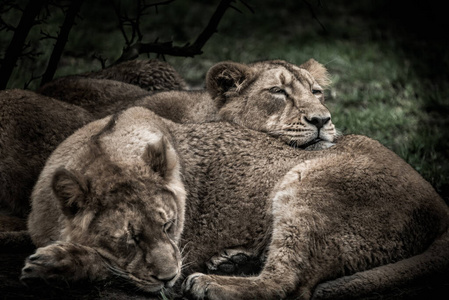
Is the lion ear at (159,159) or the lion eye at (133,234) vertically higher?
the lion ear at (159,159)

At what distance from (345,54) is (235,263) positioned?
271 inches

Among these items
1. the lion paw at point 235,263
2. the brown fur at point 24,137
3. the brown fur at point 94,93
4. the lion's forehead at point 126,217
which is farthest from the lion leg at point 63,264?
the brown fur at point 94,93

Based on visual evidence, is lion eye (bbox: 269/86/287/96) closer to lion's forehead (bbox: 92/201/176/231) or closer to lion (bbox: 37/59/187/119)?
lion (bbox: 37/59/187/119)

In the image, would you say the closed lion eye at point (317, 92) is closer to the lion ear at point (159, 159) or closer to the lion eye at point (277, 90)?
the lion eye at point (277, 90)

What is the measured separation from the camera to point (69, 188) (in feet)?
11.6

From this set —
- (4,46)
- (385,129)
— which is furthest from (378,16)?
(4,46)

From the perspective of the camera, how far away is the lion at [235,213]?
3.54 meters

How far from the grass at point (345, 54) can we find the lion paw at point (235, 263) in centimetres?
228

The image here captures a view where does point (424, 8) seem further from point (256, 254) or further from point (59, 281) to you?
point (59, 281)

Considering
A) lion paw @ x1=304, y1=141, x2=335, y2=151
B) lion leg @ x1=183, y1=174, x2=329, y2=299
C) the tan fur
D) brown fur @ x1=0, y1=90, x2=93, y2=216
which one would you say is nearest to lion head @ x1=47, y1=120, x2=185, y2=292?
lion leg @ x1=183, y1=174, x2=329, y2=299

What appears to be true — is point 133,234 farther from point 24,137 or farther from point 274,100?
point 274,100

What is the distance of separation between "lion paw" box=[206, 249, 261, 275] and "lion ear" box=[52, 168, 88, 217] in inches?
44.6

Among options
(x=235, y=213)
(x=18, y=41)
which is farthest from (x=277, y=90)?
(x=18, y=41)

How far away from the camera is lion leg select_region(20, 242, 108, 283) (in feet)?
11.3
